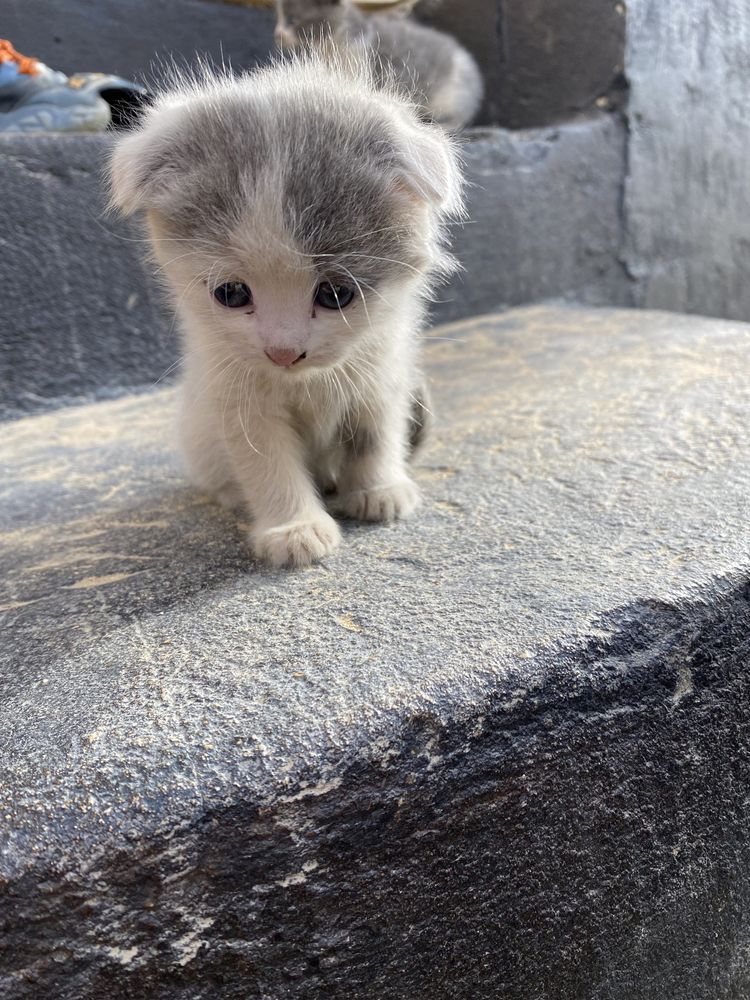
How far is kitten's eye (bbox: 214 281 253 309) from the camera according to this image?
3.84 ft

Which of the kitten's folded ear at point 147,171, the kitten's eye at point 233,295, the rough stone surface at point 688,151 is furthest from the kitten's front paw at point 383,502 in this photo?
the rough stone surface at point 688,151

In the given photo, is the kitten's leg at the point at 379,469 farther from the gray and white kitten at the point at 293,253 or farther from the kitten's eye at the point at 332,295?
the kitten's eye at the point at 332,295

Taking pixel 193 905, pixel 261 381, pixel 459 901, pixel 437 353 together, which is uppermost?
pixel 261 381

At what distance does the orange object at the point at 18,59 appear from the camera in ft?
7.70

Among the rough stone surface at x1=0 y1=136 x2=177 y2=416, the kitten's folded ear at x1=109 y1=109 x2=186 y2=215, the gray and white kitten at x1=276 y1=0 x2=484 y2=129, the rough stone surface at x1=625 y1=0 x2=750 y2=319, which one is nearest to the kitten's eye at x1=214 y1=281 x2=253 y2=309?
the kitten's folded ear at x1=109 y1=109 x2=186 y2=215

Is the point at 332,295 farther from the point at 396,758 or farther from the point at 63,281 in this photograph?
the point at 63,281

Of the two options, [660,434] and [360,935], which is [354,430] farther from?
[360,935]

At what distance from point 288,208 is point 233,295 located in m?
0.16

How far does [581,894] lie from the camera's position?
3.31 ft

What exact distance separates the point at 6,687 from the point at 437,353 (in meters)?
2.02

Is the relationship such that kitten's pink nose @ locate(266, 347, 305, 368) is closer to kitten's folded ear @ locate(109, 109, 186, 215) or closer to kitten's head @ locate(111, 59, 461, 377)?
kitten's head @ locate(111, 59, 461, 377)

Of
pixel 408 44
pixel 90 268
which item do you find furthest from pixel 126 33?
pixel 408 44

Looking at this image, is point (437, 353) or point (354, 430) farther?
point (437, 353)

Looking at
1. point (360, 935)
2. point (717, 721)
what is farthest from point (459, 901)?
point (717, 721)
